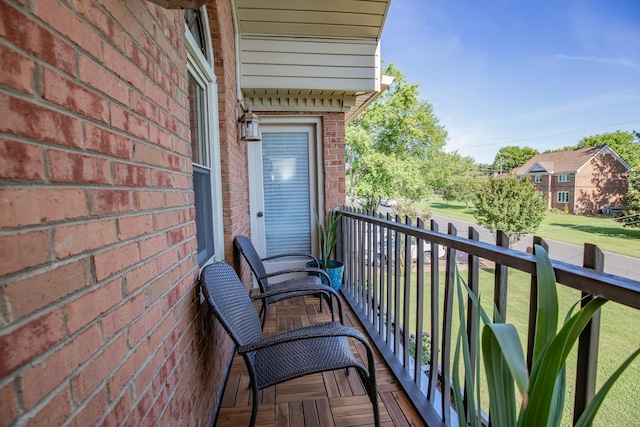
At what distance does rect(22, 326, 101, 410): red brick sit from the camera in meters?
0.44

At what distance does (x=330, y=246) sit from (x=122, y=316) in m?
2.90

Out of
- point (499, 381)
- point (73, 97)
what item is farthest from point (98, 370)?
point (499, 381)

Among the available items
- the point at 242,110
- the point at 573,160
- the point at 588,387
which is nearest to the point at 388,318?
the point at 588,387

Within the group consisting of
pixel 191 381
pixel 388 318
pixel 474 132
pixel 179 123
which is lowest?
pixel 388 318

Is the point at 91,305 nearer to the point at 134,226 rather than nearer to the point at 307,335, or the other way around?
the point at 134,226

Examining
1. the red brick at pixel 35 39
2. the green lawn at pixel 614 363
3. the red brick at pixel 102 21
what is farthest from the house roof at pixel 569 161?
the red brick at pixel 35 39

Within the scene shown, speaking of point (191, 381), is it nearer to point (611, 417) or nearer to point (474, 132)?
point (611, 417)

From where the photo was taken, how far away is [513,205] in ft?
31.0

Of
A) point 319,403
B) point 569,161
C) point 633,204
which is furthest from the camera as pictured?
point 569,161

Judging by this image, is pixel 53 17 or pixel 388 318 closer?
pixel 53 17

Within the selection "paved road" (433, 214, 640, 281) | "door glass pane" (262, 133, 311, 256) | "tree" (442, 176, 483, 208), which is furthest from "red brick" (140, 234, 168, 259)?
"tree" (442, 176, 483, 208)

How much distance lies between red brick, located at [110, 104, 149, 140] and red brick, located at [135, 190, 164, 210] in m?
0.17

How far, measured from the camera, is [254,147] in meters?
3.77

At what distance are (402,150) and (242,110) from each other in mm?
12574
